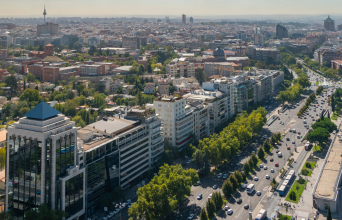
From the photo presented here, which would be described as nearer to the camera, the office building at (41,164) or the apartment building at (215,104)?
the office building at (41,164)

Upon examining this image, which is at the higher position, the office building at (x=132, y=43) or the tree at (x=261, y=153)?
the office building at (x=132, y=43)

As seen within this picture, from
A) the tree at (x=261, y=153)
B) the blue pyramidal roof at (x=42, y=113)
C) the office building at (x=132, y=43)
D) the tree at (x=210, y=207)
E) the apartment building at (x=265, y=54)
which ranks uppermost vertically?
the office building at (x=132, y=43)

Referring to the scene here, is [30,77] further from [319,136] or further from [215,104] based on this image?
[319,136]

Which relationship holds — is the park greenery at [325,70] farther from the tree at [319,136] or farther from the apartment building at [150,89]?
the tree at [319,136]

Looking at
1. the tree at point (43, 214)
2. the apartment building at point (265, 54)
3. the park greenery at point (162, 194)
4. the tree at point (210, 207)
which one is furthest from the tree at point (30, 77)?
the apartment building at point (265, 54)

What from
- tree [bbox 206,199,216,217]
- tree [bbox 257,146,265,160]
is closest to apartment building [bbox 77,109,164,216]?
tree [bbox 206,199,216,217]

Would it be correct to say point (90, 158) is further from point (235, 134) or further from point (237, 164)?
point (235, 134)

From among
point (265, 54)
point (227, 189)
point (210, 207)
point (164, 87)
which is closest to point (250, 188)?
→ point (227, 189)

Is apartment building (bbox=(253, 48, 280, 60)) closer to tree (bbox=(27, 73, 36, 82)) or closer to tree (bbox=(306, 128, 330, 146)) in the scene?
tree (bbox=(27, 73, 36, 82))
